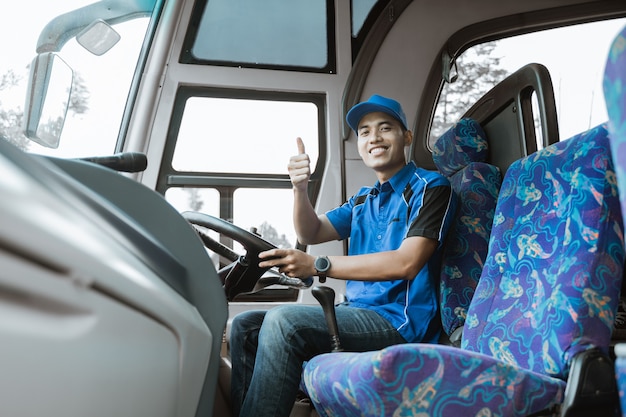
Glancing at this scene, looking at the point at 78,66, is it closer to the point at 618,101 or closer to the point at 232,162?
the point at 232,162

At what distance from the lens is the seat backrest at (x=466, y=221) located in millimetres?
1841

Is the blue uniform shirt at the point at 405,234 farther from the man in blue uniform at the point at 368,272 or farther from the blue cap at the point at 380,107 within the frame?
the blue cap at the point at 380,107

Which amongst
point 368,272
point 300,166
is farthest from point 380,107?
point 368,272

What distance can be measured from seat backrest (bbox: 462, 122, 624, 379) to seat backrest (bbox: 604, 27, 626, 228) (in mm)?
404

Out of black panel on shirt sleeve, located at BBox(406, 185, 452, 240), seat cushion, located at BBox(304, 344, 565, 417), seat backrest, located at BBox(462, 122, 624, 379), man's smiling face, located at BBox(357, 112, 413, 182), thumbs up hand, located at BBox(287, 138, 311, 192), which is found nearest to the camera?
seat cushion, located at BBox(304, 344, 565, 417)

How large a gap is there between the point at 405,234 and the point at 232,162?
3.60 feet

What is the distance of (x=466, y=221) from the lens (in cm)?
192

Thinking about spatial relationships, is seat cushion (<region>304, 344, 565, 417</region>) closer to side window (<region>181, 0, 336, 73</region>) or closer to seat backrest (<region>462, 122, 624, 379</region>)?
seat backrest (<region>462, 122, 624, 379</region>)

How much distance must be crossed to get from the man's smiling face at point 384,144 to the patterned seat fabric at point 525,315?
1.49ft

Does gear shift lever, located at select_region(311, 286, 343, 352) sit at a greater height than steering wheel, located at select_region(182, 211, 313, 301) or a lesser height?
lesser

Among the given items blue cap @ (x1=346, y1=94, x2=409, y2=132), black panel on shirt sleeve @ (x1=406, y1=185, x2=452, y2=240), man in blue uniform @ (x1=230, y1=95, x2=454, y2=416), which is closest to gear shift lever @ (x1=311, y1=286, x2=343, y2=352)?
man in blue uniform @ (x1=230, y1=95, x2=454, y2=416)

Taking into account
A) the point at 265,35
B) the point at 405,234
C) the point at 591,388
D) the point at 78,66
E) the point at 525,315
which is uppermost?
the point at 265,35

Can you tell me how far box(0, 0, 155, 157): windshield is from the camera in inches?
81.0

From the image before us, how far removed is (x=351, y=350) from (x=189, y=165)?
135 centimetres
